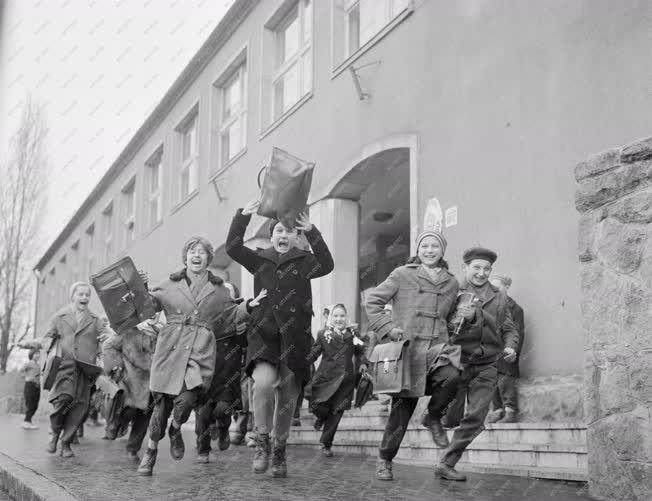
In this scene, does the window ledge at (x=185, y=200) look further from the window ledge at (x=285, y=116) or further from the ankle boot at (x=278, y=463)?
the ankle boot at (x=278, y=463)

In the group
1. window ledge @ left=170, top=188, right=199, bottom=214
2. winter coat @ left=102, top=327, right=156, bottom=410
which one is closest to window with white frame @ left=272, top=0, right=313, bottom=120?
window ledge @ left=170, top=188, right=199, bottom=214

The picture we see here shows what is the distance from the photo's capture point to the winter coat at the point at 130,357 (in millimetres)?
8984

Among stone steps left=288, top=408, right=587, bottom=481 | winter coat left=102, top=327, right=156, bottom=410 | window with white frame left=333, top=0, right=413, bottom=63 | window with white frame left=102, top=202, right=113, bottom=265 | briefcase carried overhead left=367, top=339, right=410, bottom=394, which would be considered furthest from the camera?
window with white frame left=102, top=202, right=113, bottom=265

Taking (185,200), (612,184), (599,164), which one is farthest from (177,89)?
(612,184)

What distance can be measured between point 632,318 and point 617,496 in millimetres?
1013

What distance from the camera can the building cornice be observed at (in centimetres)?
1895

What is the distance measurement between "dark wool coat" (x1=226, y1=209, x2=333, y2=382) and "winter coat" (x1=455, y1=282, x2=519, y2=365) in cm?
105

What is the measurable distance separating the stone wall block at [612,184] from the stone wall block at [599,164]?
0.10ft

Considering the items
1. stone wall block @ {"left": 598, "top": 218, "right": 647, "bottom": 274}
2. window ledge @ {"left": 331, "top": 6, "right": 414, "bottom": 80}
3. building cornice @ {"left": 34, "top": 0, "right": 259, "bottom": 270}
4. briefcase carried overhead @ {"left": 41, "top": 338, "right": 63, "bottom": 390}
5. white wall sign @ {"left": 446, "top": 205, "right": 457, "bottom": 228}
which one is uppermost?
building cornice @ {"left": 34, "top": 0, "right": 259, "bottom": 270}

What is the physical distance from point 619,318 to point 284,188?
234 centimetres

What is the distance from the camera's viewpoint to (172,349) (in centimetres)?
670

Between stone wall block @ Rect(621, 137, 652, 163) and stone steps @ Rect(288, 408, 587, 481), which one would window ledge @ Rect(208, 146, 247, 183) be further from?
stone wall block @ Rect(621, 137, 652, 163)

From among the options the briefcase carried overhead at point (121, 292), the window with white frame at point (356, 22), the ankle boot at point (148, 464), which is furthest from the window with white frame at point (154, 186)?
the ankle boot at point (148, 464)

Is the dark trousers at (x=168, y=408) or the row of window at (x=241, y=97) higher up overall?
the row of window at (x=241, y=97)
